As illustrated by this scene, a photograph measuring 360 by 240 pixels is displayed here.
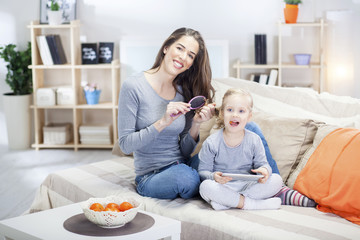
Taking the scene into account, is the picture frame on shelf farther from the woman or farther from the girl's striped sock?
the girl's striped sock

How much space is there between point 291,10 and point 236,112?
268 cm

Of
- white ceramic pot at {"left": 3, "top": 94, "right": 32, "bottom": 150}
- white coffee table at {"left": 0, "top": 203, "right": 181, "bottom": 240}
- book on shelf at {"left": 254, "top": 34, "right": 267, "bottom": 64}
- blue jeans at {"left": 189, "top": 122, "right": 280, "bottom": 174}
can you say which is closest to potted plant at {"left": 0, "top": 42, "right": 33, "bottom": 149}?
white ceramic pot at {"left": 3, "top": 94, "right": 32, "bottom": 150}

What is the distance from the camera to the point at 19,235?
5.67 feet

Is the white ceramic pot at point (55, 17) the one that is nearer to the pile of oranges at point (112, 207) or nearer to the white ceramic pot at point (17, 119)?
the white ceramic pot at point (17, 119)

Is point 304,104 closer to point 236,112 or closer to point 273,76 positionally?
point 236,112

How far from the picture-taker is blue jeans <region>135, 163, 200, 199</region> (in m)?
2.21

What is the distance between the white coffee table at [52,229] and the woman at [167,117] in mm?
425

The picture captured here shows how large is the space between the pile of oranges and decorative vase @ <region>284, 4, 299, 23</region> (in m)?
3.30

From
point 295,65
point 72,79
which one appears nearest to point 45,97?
point 72,79

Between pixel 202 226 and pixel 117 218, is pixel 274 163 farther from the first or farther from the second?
pixel 117 218

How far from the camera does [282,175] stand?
2395 millimetres

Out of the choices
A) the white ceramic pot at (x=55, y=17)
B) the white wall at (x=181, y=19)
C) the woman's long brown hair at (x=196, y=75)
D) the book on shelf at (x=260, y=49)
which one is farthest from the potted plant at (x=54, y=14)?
the woman's long brown hair at (x=196, y=75)

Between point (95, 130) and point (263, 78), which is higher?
point (263, 78)

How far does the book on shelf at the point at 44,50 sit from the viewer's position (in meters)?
4.91
